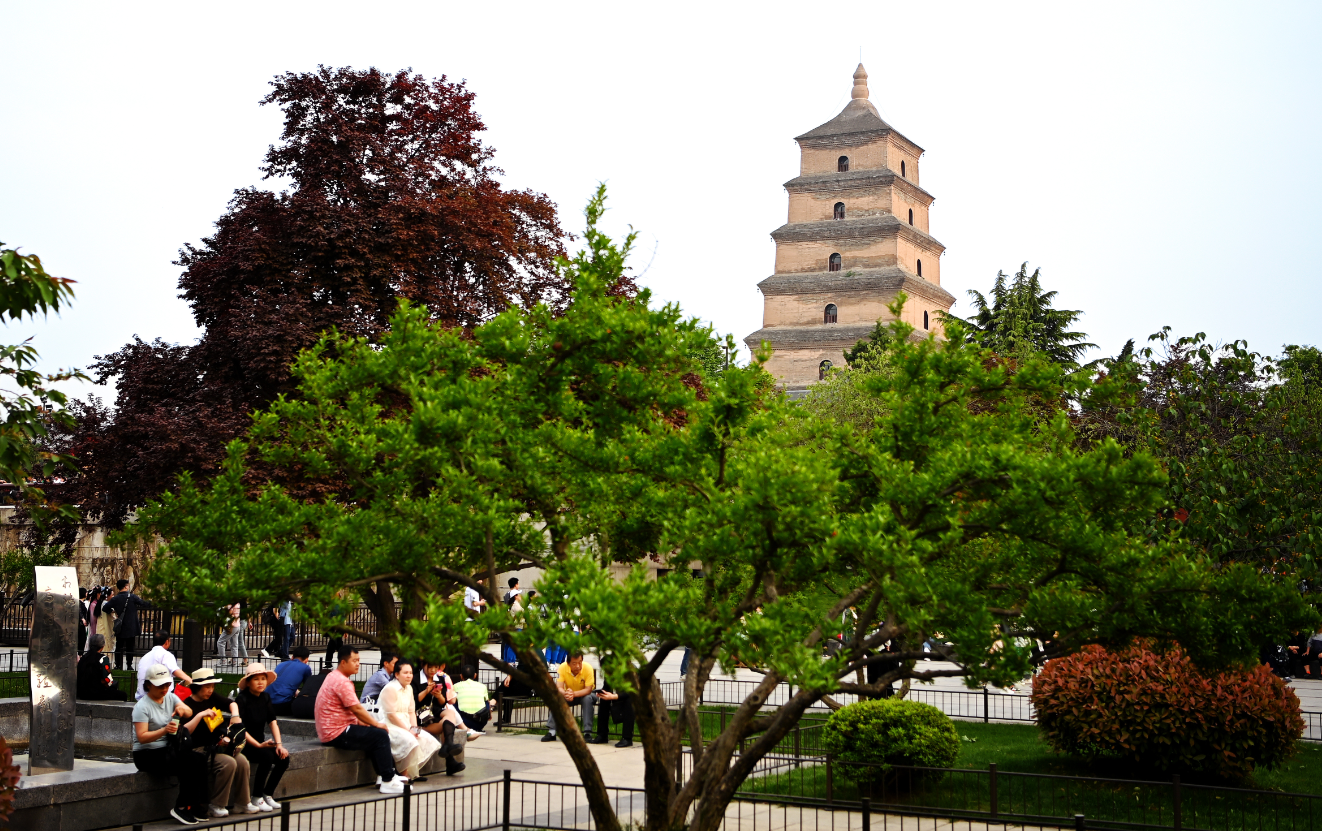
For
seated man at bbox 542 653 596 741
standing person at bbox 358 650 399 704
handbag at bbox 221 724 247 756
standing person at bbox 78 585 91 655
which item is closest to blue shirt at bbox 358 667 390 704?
standing person at bbox 358 650 399 704

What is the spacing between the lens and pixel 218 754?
42.0ft

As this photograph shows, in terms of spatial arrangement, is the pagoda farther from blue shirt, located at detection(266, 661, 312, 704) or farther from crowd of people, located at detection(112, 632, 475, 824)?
crowd of people, located at detection(112, 632, 475, 824)

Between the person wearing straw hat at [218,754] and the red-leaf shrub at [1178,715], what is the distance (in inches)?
379

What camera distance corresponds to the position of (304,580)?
406 inches

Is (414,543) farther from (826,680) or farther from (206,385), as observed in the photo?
(206,385)

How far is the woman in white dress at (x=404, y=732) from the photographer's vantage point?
1517cm

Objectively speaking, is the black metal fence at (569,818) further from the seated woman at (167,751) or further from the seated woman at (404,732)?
the seated woman at (404,732)

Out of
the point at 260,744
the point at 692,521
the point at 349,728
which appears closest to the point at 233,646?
the point at 349,728

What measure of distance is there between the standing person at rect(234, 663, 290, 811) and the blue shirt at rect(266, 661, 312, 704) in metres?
3.16

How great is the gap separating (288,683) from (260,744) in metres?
3.48

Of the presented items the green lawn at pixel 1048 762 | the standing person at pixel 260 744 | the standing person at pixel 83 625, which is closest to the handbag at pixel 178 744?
the standing person at pixel 260 744

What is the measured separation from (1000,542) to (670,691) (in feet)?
41.8

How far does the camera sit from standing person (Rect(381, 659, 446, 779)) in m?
15.2

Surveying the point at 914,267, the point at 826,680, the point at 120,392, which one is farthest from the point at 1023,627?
the point at 914,267
